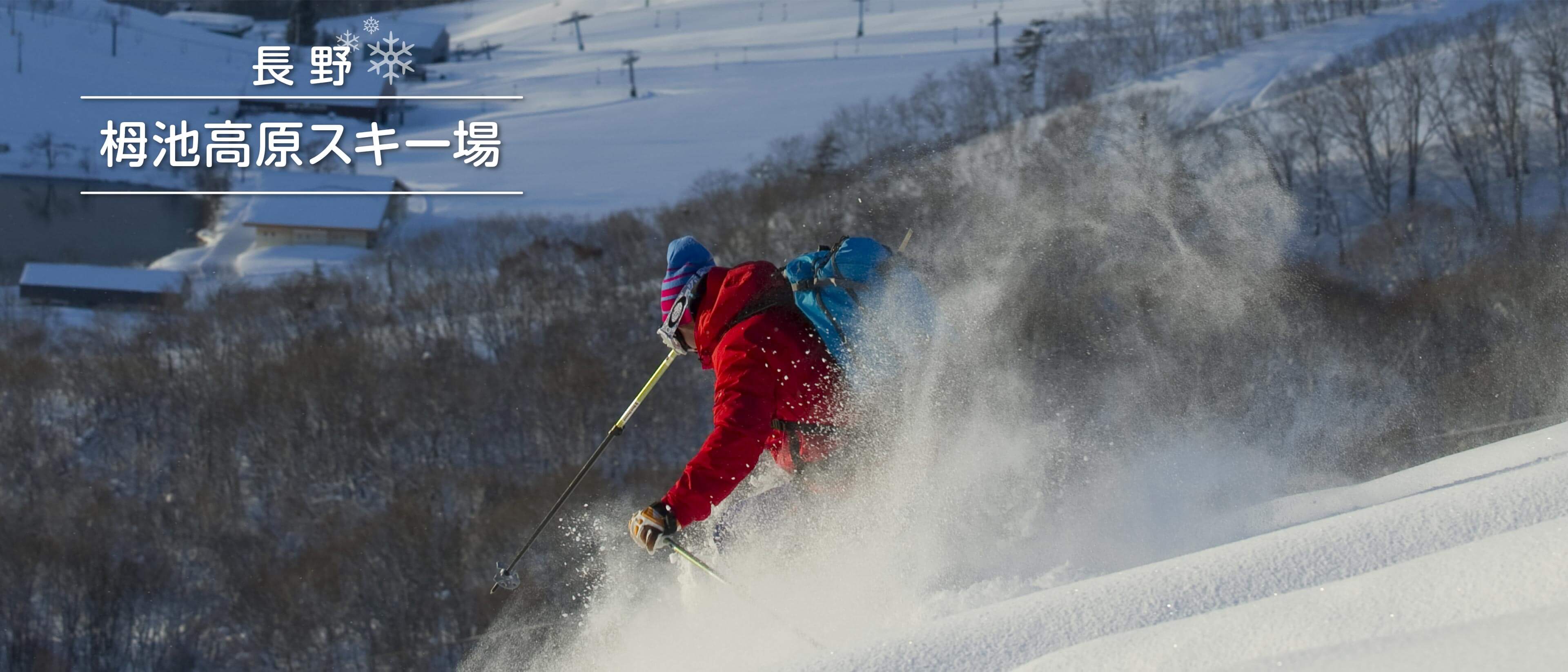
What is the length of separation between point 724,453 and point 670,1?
8737 centimetres

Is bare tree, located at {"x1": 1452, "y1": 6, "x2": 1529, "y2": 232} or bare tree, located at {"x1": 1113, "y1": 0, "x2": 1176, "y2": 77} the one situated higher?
bare tree, located at {"x1": 1113, "y1": 0, "x2": 1176, "y2": 77}

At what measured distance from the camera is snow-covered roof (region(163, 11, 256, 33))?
93125 mm

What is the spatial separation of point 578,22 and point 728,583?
83.6m

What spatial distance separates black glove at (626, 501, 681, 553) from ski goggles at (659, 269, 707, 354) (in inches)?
29.3

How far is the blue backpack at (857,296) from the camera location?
17.0 ft

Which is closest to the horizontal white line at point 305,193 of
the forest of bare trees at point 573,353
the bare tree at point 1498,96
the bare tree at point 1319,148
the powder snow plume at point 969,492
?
the forest of bare trees at point 573,353

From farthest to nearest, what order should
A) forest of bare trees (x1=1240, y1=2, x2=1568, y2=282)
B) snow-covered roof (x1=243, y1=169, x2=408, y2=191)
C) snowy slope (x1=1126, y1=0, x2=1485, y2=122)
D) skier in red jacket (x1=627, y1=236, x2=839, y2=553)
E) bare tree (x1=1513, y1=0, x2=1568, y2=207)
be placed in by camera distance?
1. snow-covered roof (x1=243, y1=169, x2=408, y2=191)
2. snowy slope (x1=1126, y1=0, x2=1485, y2=122)
3. bare tree (x1=1513, y1=0, x2=1568, y2=207)
4. forest of bare trees (x1=1240, y1=2, x2=1568, y2=282)
5. skier in red jacket (x1=627, y1=236, x2=839, y2=553)

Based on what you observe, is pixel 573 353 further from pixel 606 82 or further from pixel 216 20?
pixel 216 20

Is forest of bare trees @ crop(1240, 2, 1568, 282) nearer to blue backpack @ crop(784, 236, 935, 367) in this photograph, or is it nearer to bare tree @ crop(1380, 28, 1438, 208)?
bare tree @ crop(1380, 28, 1438, 208)

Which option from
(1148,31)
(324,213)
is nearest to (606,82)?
(324,213)

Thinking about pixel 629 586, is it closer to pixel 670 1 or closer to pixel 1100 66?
pixel 1100 66

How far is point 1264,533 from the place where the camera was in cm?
483

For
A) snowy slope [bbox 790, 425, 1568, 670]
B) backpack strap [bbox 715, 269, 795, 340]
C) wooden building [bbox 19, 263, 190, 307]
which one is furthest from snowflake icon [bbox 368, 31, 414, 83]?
snowy slope [bbox 790, 425, 1568, 670]

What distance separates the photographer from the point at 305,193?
4794 cm
